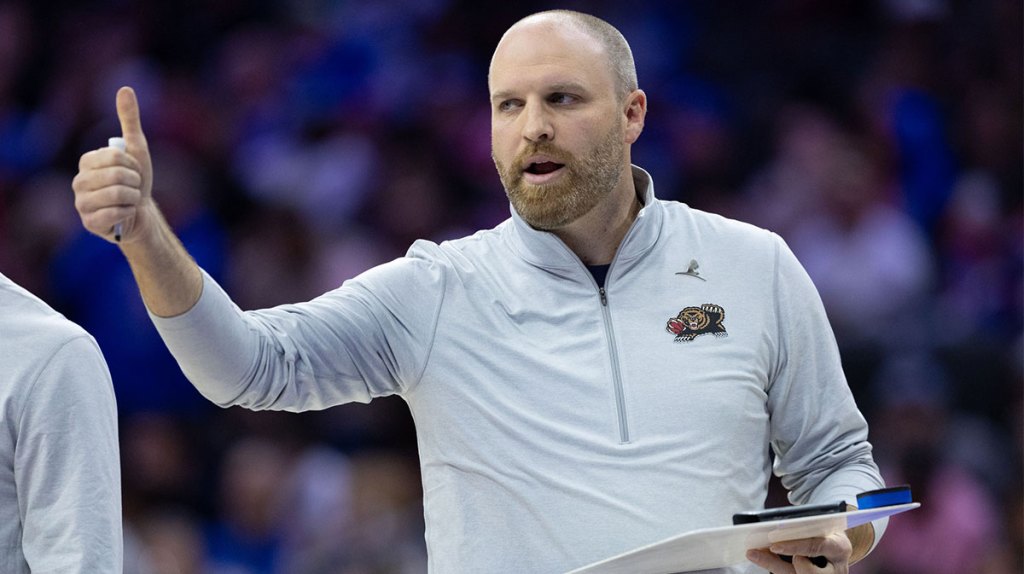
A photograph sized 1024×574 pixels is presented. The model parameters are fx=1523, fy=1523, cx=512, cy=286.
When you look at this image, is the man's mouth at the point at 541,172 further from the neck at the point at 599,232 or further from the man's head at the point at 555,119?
the neck at the point at 599,232

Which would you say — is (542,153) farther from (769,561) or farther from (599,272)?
(769,561)

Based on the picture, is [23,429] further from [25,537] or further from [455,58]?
[455,58]

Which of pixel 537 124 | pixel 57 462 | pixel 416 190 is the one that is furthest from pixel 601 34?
pixel 416 190

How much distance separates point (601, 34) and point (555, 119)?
9.5 inches

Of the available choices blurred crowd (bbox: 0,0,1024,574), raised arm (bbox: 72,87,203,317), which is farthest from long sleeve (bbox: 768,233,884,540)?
blurred crowd (bbox: 0,0,1024,574)

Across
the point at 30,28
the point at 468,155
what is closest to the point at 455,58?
the point at 468,155

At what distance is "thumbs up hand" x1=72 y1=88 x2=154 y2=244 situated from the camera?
2.26 m

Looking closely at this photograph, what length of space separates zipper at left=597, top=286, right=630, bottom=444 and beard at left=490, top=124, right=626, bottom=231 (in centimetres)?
20

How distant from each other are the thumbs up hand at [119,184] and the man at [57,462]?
0.72ft

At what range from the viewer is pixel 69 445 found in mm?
2320

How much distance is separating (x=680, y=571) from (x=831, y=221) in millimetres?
4570

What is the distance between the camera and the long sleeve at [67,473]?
2.28 metres

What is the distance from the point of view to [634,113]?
319 centimetres

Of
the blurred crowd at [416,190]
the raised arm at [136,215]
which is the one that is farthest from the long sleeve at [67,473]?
the blurred crowd at [416,190]
